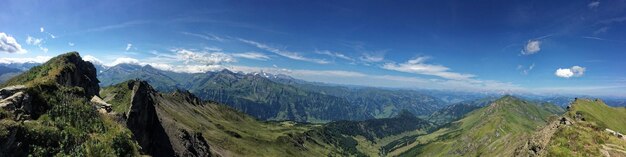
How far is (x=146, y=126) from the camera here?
129m

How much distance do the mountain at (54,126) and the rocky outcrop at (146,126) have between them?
1160 inches

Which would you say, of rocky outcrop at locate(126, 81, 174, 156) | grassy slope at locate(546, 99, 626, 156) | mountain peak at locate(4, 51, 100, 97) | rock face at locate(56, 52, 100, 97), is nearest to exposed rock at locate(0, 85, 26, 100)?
mountain peak at locate(4, 51, 100, 97)

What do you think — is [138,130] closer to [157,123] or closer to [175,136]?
[157,123]

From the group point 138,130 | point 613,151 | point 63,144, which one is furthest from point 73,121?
point 613,151

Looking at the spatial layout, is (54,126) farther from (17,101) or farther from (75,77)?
(75,77)

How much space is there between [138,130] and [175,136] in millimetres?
56515

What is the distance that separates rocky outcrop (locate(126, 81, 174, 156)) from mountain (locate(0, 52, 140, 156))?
2945cm

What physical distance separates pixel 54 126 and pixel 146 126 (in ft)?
197

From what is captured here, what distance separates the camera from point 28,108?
70.9 m

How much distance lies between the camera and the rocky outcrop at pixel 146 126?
117637 mm

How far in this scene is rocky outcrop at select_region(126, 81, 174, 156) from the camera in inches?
4631

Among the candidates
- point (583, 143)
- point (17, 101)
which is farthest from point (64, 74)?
point (583, 143)

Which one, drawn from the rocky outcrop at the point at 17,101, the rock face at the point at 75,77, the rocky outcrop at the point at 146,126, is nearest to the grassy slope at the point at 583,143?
the rocky outcrop at the point at 146,126

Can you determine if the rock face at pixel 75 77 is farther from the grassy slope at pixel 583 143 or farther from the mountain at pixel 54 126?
the grassy slope at pixel 583 143
